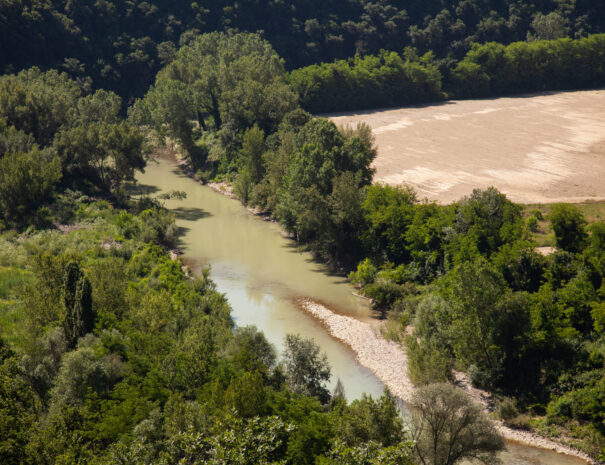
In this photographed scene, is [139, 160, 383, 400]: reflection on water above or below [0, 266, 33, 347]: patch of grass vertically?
below

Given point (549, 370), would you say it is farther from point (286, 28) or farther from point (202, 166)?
point (286, 28)

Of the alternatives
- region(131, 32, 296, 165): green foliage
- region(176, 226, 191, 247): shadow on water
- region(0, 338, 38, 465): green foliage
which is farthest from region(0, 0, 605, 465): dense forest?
region(176, 226, 191, 247): shadow on water

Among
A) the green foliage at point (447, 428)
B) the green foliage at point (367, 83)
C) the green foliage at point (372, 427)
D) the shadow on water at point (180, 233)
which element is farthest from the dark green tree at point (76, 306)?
the green foliage at point (367, 83)

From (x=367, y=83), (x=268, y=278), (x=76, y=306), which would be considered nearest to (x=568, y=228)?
(x=268, y=278)

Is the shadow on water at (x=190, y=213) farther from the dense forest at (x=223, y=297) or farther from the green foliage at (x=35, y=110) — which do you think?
the green foliage at (x=35, y=110)

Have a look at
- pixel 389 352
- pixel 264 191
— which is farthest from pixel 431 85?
pixel 389 352

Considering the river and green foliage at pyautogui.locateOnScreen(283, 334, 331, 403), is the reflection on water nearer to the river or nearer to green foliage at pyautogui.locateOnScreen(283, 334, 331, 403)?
the river
